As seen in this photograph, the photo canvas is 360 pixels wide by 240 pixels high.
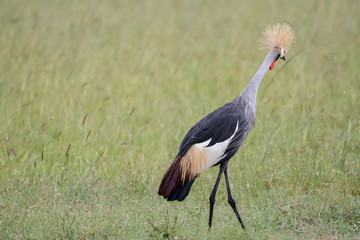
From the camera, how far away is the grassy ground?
4086 millimetres

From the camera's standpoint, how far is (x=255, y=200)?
Answer: 4.57 metres

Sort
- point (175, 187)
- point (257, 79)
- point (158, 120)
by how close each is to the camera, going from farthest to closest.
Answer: point (158, 120), point (257, 79), point (175, 187)

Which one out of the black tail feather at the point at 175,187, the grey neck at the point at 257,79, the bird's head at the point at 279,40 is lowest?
the black tail feather at the point at 175,187

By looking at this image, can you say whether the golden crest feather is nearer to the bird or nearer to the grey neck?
the grey neck

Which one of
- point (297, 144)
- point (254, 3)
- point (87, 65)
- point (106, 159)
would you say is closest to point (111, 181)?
point (106, 159)

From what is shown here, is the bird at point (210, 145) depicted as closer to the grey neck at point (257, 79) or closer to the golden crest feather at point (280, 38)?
the grey neck at point (257, 79)

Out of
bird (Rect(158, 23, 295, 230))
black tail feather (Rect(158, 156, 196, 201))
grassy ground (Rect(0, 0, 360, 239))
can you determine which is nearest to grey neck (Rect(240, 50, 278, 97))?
bird (Rect(158, 23, 295, 230))

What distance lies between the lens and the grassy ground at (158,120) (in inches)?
161

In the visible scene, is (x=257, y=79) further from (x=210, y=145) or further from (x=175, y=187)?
(x=175, y=187)

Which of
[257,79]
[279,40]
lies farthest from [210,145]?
[279,40]

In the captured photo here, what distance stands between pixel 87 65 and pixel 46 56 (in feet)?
2.37

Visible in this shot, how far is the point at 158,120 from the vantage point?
243 inches

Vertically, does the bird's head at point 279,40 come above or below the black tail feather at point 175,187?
above

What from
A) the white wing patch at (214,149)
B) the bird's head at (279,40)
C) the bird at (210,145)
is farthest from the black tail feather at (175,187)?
the bird's head at (279,40)
